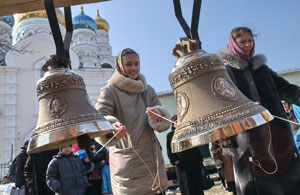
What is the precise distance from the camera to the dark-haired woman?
1.96 meters

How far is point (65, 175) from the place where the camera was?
147 inches

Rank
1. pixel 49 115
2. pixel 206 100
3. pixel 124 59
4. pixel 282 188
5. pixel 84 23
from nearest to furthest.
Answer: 1. pixel 206 100
2. pixel 49 115
3. pixel 282 188
4. pixel 124 59
5. pixel 84 23

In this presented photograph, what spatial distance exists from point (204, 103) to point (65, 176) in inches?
119

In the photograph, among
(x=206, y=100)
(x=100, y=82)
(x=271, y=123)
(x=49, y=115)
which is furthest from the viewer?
(x=100, y=82)

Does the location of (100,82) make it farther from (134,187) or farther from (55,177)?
(134,187)

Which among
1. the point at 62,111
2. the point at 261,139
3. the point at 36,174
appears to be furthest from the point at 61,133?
the point at 36,174

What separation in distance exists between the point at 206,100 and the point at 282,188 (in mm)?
1049

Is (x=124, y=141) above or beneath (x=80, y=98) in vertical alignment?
beneath

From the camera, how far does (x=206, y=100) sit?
1.31 m

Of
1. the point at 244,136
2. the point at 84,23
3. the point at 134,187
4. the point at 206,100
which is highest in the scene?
the point at 84,23

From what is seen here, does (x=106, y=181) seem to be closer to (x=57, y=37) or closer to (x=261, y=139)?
(x=261, y=139)

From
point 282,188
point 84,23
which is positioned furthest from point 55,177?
point 84,23

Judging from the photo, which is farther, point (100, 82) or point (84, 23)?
point (84, 23)

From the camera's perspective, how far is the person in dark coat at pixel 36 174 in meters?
3.95
